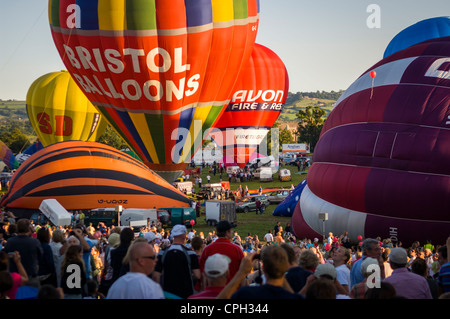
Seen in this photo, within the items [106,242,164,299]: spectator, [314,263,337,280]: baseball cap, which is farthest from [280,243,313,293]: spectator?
[106,242,164,299]: spectator

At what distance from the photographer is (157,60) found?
66.6ft

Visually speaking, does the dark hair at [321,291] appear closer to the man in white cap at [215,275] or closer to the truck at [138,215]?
the man in white cap at [215,275]

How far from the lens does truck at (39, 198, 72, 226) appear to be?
825 inches

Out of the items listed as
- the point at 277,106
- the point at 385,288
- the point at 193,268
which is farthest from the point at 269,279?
the point at 277,106

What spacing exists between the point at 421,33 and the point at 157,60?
14.1 metres

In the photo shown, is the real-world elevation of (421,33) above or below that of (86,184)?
above

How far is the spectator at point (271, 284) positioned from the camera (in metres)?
4.14

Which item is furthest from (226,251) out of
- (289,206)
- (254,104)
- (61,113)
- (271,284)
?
(61,113)

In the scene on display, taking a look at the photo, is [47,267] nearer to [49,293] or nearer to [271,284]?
[49,293]

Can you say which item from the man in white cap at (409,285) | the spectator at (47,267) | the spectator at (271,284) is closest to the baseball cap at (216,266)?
the spectator at (271,284)

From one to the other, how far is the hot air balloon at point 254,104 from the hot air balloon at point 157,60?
14561 millimetres

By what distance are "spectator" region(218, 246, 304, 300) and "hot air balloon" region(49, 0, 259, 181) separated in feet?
53.4

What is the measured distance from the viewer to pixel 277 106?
130 feet

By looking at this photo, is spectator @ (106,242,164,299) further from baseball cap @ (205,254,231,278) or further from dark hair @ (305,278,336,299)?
dark hair @ (305,278,336,299)
